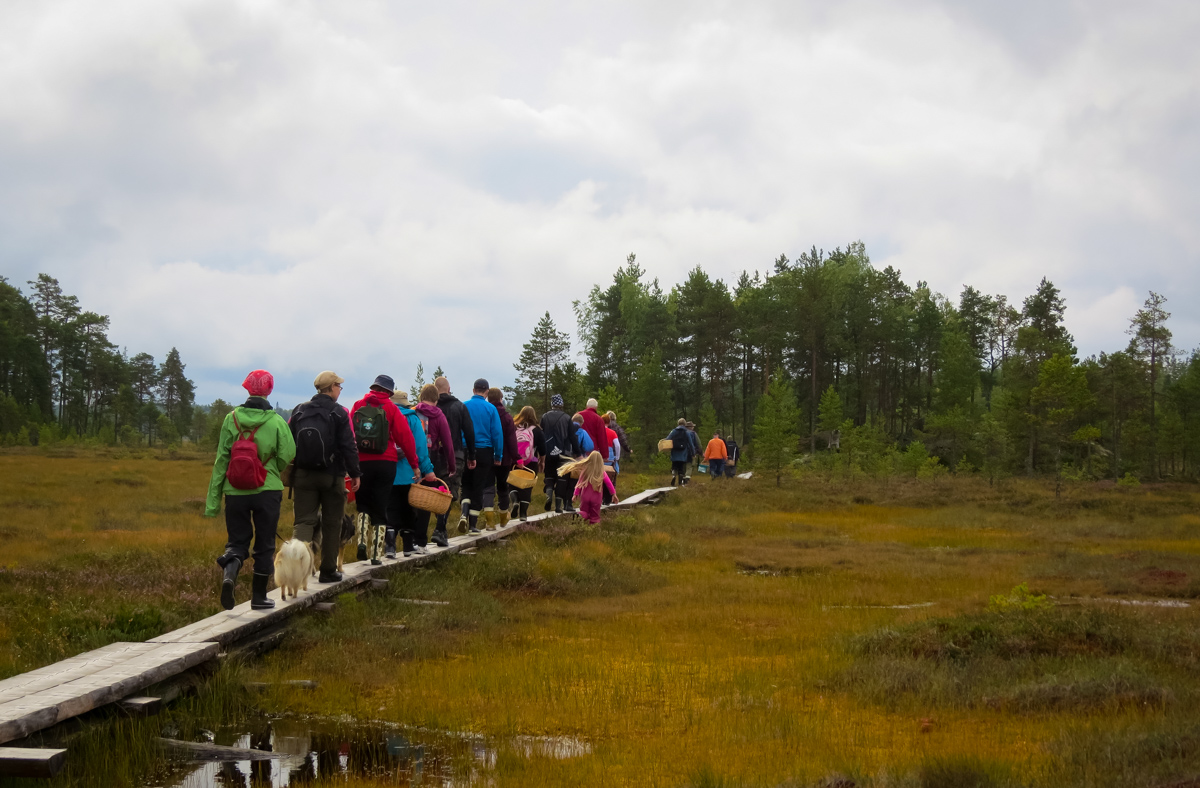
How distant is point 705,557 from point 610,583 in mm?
4256

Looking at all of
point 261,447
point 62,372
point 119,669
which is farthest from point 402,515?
point 62,372

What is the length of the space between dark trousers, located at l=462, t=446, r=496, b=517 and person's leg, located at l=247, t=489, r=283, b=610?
6.38m

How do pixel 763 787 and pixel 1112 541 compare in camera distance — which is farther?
pixel 1112 541

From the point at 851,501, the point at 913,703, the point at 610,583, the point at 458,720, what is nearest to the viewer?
the point at 458,720

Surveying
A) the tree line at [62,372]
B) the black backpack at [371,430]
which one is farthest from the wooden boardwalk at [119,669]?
the tree line at [62,372]

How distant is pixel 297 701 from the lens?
23.5ft

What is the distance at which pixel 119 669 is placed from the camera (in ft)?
21.5

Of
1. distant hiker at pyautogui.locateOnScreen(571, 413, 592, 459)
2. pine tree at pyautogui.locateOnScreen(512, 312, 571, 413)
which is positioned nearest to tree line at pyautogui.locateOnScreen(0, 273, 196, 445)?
pine tree at pyautogui.locateOnScreen(512, 312, 571, 413)

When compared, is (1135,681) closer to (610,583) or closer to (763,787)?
(763,787)

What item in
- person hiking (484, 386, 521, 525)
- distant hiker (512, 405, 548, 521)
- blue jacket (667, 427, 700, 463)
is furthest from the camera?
blue jacket (667, 427, 700, 463)

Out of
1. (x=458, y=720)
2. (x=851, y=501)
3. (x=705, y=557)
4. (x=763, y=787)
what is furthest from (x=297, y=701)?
(x=851, y=501)

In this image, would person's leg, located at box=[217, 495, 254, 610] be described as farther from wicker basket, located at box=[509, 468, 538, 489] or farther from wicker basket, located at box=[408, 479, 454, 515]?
wicker basket, located at box=[509, 468, 538, 489]

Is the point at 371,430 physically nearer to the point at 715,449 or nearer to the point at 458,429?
the point at 458,429

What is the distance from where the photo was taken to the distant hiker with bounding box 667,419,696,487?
31.8 m
